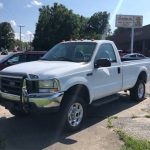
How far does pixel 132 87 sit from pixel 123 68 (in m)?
1.30

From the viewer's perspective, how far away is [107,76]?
870 centimetres

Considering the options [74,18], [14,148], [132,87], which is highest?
[74,18]

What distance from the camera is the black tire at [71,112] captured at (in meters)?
7.26

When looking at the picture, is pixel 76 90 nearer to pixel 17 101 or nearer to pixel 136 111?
pixel 17 101

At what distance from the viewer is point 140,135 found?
7293mm

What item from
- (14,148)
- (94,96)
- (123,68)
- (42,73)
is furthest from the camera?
(123,68)

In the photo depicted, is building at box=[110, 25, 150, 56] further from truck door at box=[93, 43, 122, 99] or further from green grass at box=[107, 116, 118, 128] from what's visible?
green grass at box=[107, 116, 118, 128]

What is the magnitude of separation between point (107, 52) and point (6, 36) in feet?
396

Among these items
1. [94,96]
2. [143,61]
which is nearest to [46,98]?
[94,96]

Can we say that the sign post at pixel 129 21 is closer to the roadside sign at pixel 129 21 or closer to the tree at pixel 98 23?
the roadside sign at pixel 129 21

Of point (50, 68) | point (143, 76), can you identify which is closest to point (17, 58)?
point (143, 76)

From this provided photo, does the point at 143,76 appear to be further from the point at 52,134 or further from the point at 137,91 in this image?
the point at 52,134

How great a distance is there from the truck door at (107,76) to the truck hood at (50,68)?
2.27ft

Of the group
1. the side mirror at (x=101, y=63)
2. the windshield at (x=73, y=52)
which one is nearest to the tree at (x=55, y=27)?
the windshield at (x=73, y=52)
